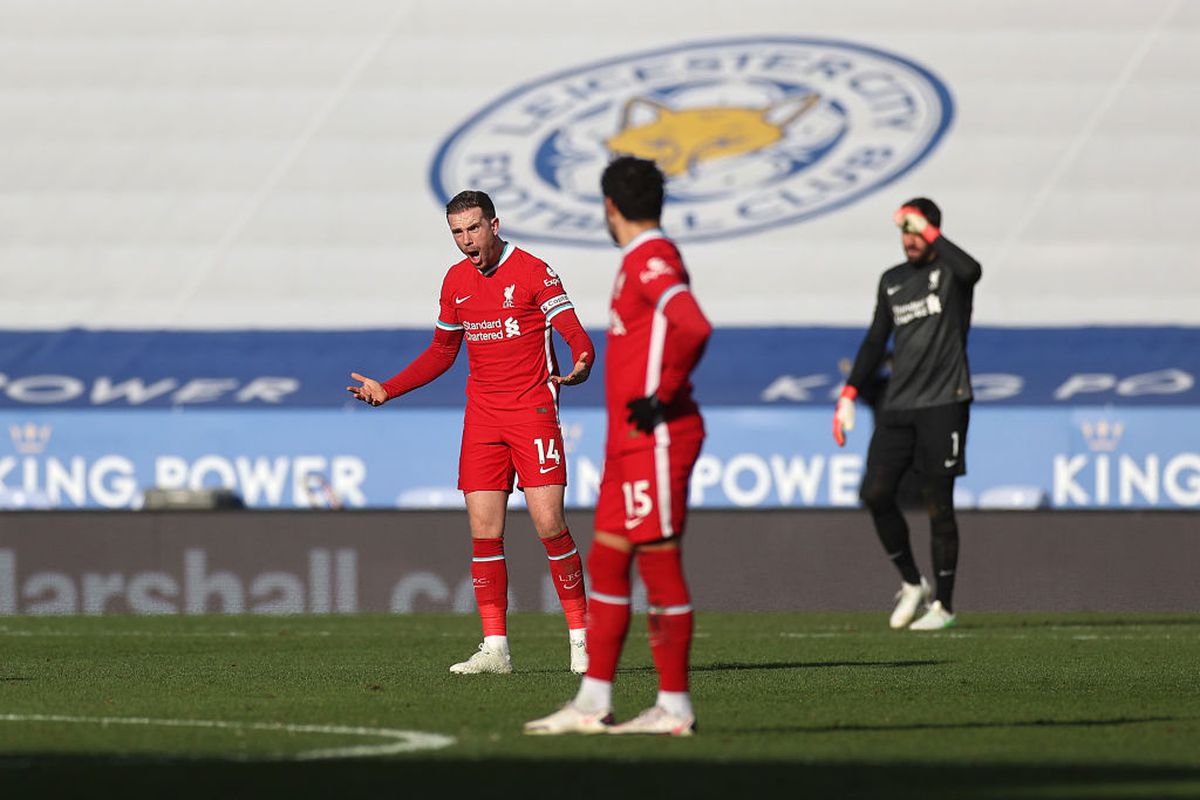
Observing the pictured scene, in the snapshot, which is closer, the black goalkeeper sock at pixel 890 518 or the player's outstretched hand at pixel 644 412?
the player's outstretched hand at pixel 644 412

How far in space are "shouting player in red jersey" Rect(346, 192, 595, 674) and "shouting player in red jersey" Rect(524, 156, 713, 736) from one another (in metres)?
2.55

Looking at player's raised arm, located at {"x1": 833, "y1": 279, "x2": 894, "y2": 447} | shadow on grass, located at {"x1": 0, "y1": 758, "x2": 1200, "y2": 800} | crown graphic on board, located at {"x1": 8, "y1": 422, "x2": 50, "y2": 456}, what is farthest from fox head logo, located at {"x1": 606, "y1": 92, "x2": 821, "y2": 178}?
shadow on grass, located at {"x1": 0, "y1": 758, "x2": 1200, "y2": 800}

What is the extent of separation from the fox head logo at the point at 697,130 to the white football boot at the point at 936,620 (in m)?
9.13

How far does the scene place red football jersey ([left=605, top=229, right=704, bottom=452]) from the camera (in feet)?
20.4

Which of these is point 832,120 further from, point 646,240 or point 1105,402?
point 646,240

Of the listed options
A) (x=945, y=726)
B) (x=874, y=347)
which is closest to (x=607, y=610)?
(x=945, y=726)

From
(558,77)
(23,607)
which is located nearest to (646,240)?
(23,607)

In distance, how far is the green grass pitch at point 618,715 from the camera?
514 centimetres

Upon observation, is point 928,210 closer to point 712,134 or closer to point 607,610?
point 607,610

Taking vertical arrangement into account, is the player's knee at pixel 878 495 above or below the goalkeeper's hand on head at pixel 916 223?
below

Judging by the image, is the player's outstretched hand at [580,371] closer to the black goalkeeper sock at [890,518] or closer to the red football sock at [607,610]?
the red football sock at [607,610]

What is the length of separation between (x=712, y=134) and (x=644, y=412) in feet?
47.1

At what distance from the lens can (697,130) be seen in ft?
66.4

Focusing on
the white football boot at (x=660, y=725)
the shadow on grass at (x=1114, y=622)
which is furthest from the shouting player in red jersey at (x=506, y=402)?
the shadow on grass at (x=1114, y=622)
